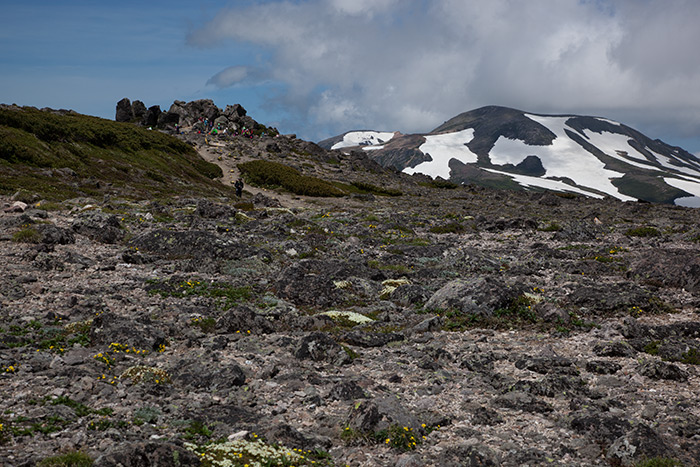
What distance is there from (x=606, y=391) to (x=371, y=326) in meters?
8.09

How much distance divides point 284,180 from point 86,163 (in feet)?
93.7

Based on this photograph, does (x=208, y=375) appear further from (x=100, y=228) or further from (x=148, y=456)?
(x=100, y=228)

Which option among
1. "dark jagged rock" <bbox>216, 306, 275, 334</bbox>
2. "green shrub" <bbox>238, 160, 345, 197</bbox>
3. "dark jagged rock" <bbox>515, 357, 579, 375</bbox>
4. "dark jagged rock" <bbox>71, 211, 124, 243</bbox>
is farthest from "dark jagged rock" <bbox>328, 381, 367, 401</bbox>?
"green shrub" <bbox>238, 160, 345, 197</bbox>

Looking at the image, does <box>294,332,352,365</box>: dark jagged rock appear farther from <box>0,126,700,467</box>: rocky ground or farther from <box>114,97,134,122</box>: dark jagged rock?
<box>114,97,134,122</box>: dark jagged rock

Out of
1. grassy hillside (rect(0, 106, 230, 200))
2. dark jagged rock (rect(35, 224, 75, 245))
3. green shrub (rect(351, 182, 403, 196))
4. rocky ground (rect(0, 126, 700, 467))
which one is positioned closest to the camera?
rocky ground (rect(0, 126, 700, 467))

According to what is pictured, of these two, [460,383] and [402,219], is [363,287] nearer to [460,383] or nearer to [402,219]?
[460,383]

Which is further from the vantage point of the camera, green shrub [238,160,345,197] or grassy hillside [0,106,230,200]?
green shrub [238,160,345,197]

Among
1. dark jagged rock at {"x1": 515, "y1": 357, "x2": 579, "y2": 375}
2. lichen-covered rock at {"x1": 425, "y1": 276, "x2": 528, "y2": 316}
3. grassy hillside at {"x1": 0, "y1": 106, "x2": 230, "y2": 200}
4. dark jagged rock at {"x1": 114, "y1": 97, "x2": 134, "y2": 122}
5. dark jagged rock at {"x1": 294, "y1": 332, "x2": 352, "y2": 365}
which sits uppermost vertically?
dark jagged rock at {"x1": 114, "y1": 97, "x2": 134, "y2": 122}

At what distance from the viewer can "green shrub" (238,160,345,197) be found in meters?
69.5

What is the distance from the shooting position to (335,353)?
14062 millimetres

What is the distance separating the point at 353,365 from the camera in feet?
45.3

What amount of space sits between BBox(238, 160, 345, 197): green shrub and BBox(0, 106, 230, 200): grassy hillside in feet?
21.6

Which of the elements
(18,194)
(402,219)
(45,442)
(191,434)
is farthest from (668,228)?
(18,194)

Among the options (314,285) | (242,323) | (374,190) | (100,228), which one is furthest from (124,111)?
(242,323)
